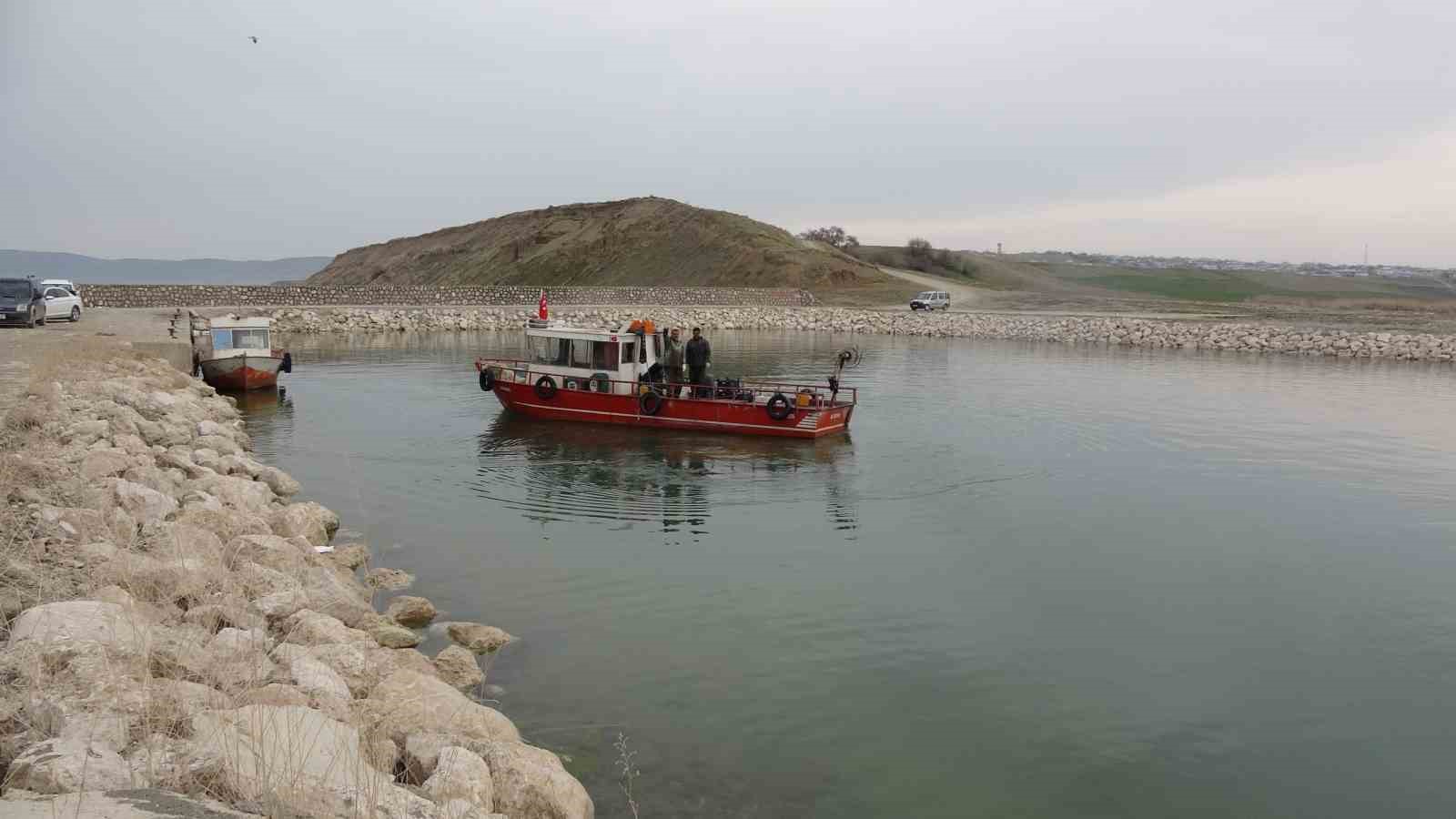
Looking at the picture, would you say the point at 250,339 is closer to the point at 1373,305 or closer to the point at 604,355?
the point at 604,355

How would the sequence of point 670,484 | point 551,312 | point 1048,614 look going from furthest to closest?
point 551,312 < point 670,484 < point 1048,614

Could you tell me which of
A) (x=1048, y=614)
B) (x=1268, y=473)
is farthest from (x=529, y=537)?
(x=1268, y=473)

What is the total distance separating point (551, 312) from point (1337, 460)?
46.6m

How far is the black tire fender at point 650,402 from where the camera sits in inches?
890

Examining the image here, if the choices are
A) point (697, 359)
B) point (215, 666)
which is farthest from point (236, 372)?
point (215, 666)

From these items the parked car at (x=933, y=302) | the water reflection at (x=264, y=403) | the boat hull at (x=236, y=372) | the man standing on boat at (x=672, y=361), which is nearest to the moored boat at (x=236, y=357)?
the boat hull at (x=236, y=372)

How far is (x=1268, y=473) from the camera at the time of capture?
19.0 metres

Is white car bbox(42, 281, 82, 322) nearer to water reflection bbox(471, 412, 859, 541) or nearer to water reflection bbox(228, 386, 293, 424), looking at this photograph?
water reflection bbox(228, 386, 293, 424)

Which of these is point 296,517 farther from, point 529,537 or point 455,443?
point 455,443

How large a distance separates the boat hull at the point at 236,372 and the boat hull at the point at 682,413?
7877 mm

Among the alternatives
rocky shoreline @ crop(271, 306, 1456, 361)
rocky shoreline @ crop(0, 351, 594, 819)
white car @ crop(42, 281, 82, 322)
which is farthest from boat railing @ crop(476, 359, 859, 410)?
white car @ crop(42, 281, 82, 322)

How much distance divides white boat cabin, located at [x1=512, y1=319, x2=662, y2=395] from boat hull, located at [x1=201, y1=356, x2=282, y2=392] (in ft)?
26.6

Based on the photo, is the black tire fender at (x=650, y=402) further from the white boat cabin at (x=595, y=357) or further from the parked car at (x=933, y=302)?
the parked car at (x=933, y=302)

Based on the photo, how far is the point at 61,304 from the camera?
33.6 meters
